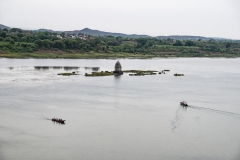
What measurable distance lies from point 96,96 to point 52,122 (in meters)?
12.5

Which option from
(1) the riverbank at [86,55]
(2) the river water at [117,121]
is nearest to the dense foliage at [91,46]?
(1) the riverbank at [86,55]

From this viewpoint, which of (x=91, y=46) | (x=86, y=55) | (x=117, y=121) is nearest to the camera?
(x=117, y=121)

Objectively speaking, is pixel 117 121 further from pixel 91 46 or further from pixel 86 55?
pixel 91 46

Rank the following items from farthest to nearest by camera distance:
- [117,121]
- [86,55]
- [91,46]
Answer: [91,46] < [86,55] < [117,121]

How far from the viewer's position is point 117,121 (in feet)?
101

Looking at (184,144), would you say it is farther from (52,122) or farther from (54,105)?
(54,105)

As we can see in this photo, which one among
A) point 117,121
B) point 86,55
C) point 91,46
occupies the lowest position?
point 117,121

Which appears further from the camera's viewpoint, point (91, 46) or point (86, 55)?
point (91, 46)

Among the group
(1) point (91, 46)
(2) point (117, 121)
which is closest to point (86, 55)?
(1) point (91, 46)

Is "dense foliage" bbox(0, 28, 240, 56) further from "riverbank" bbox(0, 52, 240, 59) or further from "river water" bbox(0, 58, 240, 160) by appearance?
"river water" bbox(0, 58, 240, 160)

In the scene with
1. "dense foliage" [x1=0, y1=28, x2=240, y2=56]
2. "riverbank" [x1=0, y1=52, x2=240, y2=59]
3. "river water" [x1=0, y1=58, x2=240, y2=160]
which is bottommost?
"river water" [x1=0, y1=58, x2=240, y2=160]

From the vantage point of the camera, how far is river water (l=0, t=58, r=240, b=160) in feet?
77.8

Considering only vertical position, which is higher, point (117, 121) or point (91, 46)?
point (91, 46)

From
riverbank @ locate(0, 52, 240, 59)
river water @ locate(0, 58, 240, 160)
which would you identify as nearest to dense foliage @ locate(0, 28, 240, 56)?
riverbank @ locate(0, 52, 240, 59)
